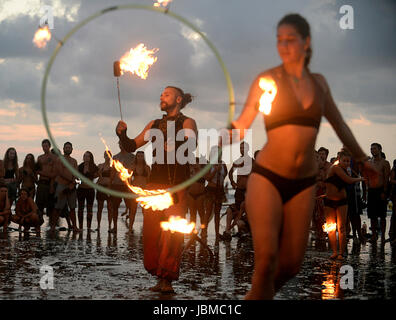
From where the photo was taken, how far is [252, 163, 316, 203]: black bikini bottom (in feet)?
15.2

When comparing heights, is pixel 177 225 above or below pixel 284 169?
below

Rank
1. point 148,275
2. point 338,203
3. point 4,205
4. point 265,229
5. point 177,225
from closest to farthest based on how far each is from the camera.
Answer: point 265,229
point 177,225
point 148,275
point 338,203
point 4,205

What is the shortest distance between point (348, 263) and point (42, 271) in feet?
16.0

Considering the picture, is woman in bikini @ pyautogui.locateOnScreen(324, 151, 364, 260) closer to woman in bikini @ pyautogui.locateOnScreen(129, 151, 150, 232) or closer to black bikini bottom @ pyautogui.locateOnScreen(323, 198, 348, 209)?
black bikini bottom @ pyautogui.locateOnScreen(323, 198, 348, 209)

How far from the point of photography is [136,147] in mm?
7645

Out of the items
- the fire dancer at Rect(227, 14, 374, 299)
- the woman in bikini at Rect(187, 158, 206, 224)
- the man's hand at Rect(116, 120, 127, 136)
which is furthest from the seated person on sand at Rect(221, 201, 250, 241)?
the fire dancer at Rect(227, 14, 374, 299)

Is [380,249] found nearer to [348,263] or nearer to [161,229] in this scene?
[348,263]

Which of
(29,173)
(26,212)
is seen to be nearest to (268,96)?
(26,212)

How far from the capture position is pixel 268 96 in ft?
15.6

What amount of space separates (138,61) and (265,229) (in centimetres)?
372

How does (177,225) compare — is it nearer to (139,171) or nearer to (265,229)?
(265,229)

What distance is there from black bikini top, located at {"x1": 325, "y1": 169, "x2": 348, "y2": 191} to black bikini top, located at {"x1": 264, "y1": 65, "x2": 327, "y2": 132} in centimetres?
656

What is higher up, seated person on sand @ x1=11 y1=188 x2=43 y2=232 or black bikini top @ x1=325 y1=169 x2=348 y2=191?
black bikini top @ x1=325 y1=169 x2=348 y2=191

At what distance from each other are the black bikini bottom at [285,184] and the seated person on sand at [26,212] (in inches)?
445
